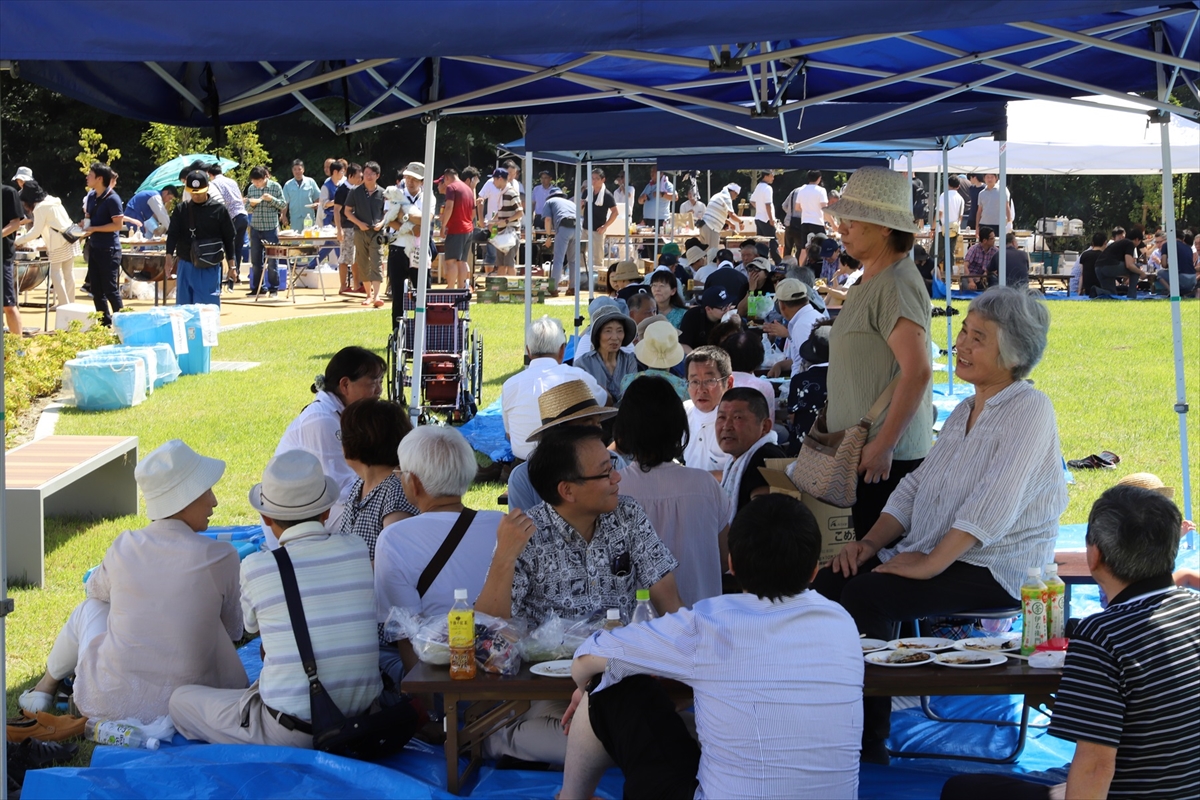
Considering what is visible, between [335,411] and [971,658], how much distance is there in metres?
2.93

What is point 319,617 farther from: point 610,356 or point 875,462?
point 610,356

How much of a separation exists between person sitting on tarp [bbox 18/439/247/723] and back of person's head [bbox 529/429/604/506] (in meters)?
1.05

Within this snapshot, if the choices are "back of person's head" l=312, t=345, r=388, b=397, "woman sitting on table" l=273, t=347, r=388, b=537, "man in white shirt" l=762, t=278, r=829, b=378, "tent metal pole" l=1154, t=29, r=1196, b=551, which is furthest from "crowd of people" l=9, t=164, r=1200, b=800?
"man in white shirt" l=762, t=278, r=829, b=378

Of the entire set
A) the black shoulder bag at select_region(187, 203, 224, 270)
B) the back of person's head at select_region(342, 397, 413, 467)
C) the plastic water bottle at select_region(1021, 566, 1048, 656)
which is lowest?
the plastic water bottle at select_region(1021, 566, 1048, 656)

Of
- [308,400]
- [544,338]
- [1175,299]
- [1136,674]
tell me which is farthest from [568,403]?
[308,400]

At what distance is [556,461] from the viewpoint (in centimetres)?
334

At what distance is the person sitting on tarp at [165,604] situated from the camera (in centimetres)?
362

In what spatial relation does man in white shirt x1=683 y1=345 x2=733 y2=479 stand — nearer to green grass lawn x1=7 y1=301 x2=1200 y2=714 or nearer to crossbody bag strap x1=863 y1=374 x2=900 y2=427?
crossbody bag strap x1=863 y1=374 x2=900 y2=427

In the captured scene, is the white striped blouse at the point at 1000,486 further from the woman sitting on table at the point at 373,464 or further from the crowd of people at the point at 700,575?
the woman sitting on table at the point at 373,464

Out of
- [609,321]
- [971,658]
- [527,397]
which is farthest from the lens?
[609,321]

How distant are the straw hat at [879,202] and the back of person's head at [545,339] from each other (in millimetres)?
3149

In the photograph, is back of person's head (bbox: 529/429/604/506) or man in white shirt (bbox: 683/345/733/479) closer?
back of person's head (bbox: 529/429/604/506)

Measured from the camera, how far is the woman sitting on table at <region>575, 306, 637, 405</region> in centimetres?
689

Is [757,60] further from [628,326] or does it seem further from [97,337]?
[97,337]
